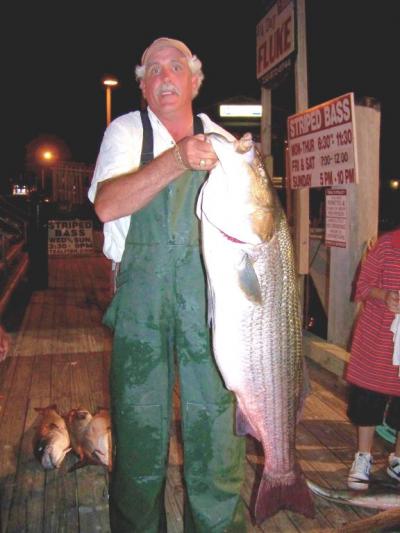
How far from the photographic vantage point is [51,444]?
4.10 m

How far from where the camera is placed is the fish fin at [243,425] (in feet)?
8.31

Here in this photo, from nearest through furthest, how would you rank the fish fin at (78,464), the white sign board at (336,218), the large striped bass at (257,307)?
the large striped bass at (257,307) → the fish fin at (78,464) → the white sign board at (336,218)

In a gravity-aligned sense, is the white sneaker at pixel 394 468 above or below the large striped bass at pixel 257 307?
below

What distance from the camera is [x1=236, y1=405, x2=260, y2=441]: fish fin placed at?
2.53m

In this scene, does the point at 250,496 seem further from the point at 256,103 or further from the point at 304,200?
the point at 256,103

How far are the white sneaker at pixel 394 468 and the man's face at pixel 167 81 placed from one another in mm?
2941

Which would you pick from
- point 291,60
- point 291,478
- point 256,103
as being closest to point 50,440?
point 291,478

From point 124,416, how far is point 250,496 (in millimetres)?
1449

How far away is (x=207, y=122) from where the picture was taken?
298 cm

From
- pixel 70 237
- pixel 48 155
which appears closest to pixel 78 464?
pixel 70 237

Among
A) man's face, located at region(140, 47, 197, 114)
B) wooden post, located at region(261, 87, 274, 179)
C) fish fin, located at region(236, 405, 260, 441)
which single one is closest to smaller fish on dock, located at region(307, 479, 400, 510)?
fish fin, located at region(236, 405, 260, 441)

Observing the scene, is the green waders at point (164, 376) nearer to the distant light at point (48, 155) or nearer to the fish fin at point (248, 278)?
the fish fin at point (248, 278)

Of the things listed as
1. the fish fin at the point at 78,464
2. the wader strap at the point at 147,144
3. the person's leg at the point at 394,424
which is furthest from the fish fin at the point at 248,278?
the fish fin at the point at 78,464

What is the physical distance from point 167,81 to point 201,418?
5.84ft
